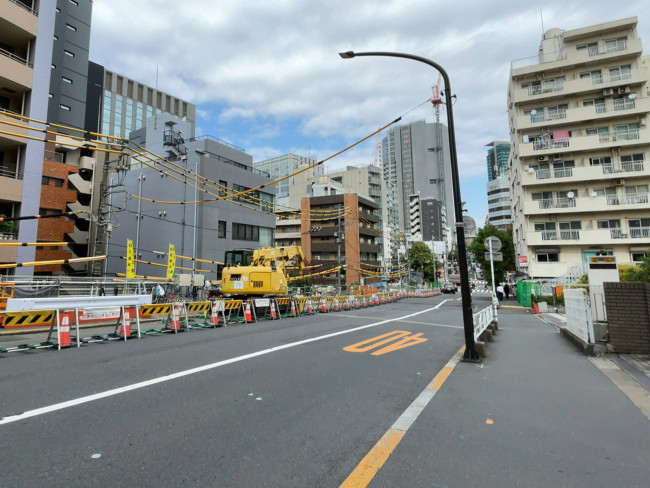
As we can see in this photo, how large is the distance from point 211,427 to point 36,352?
22.9 feet

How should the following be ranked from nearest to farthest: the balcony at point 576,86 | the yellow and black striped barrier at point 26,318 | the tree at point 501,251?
the yellow and black striped barrier at point 26,318
the balcony at point 576,86
the tree at point 501,251

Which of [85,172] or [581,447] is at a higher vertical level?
[85,172]

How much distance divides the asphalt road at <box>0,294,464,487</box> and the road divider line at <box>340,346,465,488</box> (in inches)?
3.2

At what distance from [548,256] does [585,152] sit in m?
11.0

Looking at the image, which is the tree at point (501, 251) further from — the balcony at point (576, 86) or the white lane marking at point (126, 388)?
the white lane marking at point (126, 388)

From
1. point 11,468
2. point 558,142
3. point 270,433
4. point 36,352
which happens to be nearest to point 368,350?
point 270,433

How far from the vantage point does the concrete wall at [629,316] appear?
283 inches

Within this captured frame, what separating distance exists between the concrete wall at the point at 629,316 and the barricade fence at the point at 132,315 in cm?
1175

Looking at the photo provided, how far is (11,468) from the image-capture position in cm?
294

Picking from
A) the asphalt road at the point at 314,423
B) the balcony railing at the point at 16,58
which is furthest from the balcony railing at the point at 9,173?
the asphalt road at the point at 314,423

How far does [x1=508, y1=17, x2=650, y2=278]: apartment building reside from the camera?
32.6m

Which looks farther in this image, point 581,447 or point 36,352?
point 36,352

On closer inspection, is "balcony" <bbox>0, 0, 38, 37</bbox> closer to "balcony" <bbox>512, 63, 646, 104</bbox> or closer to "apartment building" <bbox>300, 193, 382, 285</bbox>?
"balcony" <bbox>512, 63, 646, 104</bbox>

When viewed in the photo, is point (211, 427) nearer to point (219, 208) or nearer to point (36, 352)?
point (36, 352)
